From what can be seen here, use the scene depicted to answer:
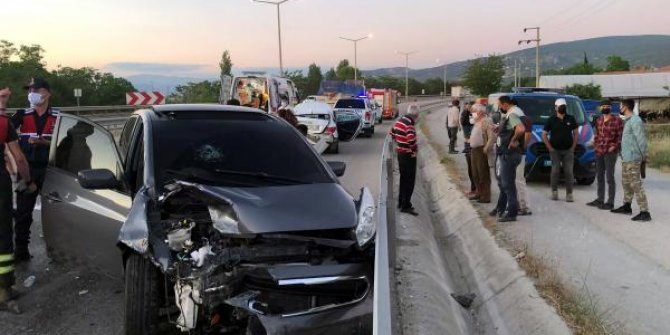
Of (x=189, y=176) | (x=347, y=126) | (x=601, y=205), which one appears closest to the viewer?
(x=189, y=176)

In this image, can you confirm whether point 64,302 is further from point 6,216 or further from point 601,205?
point 601,205

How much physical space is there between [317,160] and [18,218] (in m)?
3.48

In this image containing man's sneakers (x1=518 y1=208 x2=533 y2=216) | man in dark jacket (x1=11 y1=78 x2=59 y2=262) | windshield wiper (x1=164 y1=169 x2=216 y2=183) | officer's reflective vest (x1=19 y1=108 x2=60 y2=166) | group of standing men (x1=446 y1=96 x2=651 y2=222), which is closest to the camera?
windshield wiper (x1=164 y1=169 x2=216 y2=183)

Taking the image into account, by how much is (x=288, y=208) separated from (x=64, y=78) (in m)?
59.5

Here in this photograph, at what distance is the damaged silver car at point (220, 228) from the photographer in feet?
11.7

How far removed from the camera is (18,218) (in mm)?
6328

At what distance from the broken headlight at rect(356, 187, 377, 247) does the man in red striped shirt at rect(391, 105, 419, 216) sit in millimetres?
4454

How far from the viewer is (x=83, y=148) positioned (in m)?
5.51

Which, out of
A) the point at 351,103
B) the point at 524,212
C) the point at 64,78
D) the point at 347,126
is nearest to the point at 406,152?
the point at 524,212

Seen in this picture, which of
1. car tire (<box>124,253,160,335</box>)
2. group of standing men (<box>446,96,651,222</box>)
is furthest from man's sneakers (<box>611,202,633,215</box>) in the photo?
car tire (<box>124,253,160,335</box>)

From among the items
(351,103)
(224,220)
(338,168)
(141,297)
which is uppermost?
(351,103)

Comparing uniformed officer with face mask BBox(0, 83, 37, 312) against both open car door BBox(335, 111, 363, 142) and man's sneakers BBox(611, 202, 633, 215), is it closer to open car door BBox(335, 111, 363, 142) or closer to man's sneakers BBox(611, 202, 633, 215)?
man's sneakers BBox(611, 202, 633, 215)

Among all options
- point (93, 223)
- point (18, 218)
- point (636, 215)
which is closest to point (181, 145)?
point (93, 223)

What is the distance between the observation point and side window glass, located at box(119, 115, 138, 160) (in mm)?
5168
